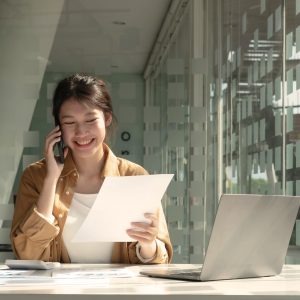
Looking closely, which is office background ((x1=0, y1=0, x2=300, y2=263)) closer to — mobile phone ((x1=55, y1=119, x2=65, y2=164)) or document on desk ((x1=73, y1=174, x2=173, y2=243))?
mobile phone ((x1=55, y1=119, x2=65, y2=164))

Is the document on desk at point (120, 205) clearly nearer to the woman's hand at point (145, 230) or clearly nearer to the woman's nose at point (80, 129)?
the woman's hand at point (145, 230)

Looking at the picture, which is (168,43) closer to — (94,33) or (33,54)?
(94,33)

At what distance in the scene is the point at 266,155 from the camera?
4570 mm

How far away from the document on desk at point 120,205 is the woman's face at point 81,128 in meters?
0.59

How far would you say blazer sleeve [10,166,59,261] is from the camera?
2.89 meters

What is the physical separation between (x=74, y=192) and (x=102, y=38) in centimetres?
290

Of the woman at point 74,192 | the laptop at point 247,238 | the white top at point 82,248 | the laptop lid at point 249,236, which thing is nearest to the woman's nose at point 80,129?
the woman at point 74,192

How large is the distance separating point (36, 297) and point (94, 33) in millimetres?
4163

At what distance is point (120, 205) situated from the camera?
2.56m

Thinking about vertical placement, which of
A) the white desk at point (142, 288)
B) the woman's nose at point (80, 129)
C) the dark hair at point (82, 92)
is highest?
the dark hair at point (82, 92)

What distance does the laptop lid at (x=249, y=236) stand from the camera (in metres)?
→ 2.11

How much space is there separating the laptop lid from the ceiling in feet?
11.5

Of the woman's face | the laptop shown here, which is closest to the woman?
the woman's face

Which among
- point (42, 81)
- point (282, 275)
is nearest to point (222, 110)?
Answer: point (42, 81)
